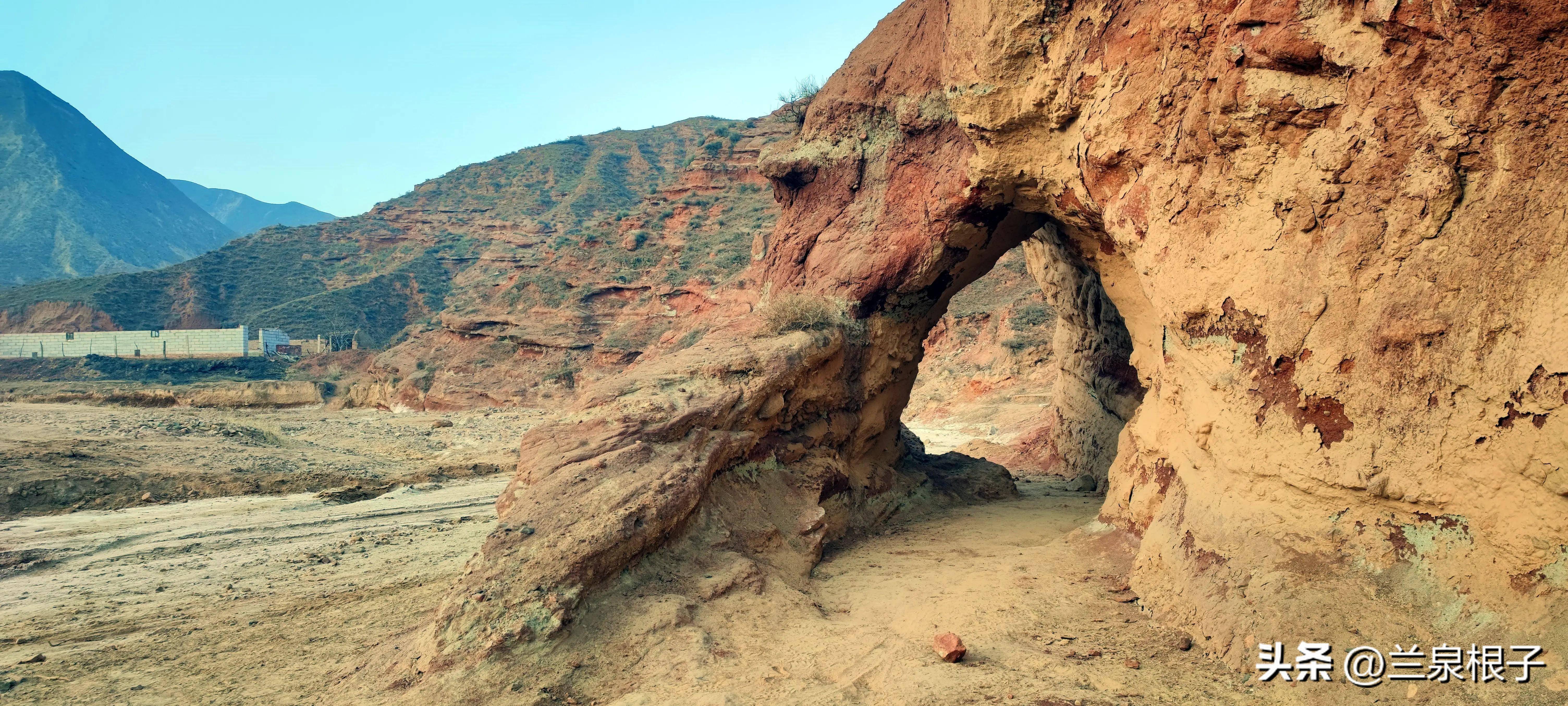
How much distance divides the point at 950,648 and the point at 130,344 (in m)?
39.2

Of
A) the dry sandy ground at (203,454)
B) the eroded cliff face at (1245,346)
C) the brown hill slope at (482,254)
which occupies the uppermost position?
the brown hill slope at (482,254)

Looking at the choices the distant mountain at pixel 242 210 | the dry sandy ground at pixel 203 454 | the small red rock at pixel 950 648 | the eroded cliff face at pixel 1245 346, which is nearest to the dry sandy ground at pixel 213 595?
the dry sandy ground at pixel 203 454

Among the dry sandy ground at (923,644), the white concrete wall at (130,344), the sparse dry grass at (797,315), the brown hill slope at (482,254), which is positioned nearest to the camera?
the dry sandy ground at (923,644)

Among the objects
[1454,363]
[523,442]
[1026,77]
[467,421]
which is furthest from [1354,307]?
[467,421]

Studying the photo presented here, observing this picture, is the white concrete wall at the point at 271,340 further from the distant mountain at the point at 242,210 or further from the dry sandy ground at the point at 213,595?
the distant mountain at the point at 242,210

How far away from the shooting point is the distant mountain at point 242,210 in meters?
120

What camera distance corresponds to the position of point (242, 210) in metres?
124

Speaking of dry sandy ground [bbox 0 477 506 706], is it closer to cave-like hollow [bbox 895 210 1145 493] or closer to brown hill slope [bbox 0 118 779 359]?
cave-like hollow [bbox 895 210 1145 493]

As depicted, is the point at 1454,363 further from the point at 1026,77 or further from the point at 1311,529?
the point at 1026,77

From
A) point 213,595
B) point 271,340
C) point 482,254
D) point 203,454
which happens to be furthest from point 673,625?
point 482,254

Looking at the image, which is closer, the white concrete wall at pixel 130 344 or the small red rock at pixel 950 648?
the small red rock at pixel 950 648

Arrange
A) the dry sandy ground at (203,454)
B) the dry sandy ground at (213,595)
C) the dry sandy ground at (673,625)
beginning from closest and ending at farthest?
the dry sandy ground at (673,625) < the dry sandy ground at (213,595) < the dry sandy ground at (203,454)

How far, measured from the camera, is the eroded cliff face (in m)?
3.16

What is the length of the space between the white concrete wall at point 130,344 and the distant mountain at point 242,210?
95075 millimetres
